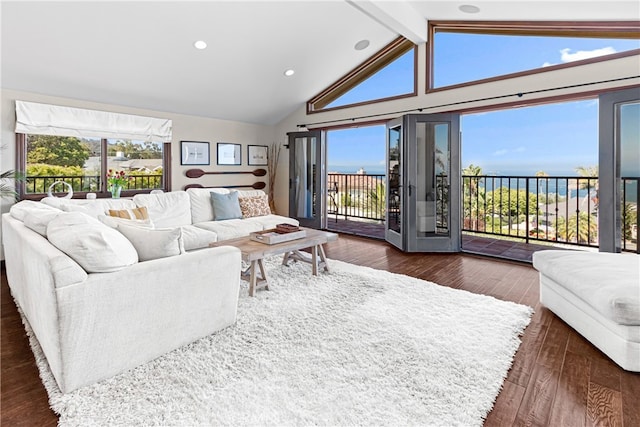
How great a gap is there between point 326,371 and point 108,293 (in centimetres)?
121

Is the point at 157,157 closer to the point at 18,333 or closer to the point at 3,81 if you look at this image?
the point at 3,81

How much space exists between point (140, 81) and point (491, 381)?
5080mm

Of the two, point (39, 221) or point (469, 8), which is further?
point (469, 8)

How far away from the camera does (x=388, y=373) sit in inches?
73.6

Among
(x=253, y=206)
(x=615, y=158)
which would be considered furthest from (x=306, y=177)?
(x=615, y=158)

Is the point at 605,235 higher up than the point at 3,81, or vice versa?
the point at 3,81

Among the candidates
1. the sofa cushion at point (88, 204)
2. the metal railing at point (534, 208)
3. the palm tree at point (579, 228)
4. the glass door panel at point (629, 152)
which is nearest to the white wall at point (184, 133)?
the sofa cushion at point (88, 204)

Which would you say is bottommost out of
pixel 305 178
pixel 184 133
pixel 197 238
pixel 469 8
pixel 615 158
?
pixel 197 238

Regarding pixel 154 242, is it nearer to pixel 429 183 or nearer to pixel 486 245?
pixel 429 183

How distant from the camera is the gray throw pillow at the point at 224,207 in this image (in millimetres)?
4828

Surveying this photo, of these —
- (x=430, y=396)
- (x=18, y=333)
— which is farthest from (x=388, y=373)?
(x=18, y=333)

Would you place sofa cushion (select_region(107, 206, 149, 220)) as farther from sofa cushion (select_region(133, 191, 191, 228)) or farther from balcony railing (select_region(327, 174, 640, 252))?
balcony railing (select_region(327, 174, 640, 252))

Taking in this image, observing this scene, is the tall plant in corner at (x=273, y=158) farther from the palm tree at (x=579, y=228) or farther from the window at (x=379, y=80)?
the palm tree at (x=579, y=228)

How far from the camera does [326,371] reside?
1892 millimetres
